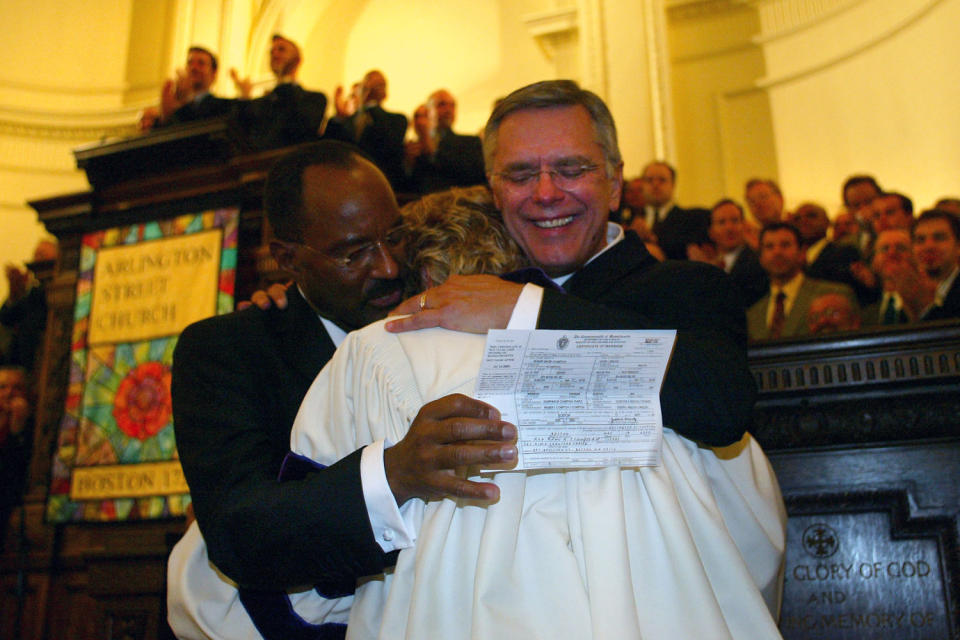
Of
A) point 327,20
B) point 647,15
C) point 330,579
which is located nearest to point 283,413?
point 330,579

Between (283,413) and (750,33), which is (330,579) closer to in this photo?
(283,413)

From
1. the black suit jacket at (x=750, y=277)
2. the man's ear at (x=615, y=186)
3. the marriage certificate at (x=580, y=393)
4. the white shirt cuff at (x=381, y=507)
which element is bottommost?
the white shirt cuff at (x=381, y=507)

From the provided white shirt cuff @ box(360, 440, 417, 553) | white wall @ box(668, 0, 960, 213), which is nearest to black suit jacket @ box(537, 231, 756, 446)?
white shirt cuff @ box(360, 440, 417, 553)

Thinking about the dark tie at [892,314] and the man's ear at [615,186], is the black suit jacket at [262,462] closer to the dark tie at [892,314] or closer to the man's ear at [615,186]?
the man's ear at [615,186]

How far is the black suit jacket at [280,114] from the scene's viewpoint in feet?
15.0

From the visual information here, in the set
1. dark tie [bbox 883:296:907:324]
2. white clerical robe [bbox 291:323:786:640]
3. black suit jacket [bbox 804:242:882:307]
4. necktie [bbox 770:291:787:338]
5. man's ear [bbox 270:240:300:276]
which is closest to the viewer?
white clerical robe [bbox 291:323:786:640]

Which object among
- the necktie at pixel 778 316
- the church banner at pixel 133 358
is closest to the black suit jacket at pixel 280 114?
the church banner at pixel 133 358

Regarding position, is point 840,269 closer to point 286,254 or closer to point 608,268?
point 608,268

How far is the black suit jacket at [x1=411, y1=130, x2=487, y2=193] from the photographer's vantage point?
4.71 meters

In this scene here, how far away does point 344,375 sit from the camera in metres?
1.63

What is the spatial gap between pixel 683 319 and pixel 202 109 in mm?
4015

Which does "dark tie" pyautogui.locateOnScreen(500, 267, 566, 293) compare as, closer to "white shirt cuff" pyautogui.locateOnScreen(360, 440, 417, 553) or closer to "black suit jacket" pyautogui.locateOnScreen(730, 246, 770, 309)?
"white shirt cuff" pyautogui.locateOnScreen(360, 440, 417, 553)

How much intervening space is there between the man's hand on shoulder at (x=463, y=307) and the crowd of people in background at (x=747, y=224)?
2.19 m

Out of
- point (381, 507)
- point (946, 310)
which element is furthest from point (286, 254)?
point (946, 310)
